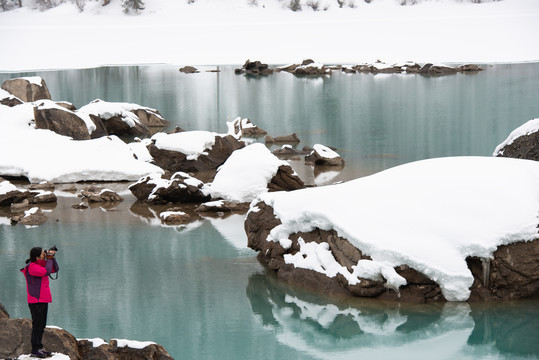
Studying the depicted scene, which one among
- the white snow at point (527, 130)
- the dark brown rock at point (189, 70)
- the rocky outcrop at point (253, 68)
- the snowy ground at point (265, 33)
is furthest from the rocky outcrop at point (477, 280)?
the snowy ground at point (265, 33)

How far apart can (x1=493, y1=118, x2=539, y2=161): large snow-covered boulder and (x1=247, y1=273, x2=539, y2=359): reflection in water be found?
4.66 metres

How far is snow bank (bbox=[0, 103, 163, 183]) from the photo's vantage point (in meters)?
18.8

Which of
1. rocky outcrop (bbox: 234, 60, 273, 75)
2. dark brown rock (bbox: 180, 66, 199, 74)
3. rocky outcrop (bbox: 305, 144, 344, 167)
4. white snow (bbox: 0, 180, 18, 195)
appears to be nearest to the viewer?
white snow (bbox: 0, 180, 18, 195)

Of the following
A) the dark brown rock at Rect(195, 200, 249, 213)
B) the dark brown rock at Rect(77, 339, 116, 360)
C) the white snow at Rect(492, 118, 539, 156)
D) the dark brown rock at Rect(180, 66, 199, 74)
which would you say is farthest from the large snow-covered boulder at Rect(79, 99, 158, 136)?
the dark brown rock at Rect(180, 66, 199, 74)

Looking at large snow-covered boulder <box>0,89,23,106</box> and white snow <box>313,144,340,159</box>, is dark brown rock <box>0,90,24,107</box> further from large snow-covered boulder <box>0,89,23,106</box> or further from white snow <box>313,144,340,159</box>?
white snow <box>313,144,340,159</box>

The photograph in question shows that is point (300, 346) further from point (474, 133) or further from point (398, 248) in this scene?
point (474, 133)

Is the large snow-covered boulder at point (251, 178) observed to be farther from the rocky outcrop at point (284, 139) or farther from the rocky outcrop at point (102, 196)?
the rocky outcrop at point (284, 139)

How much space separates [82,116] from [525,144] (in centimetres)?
1426

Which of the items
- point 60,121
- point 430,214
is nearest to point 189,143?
point 60,121

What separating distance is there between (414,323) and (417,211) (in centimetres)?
163

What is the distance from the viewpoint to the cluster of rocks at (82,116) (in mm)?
22438

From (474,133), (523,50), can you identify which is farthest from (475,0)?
(474,133)

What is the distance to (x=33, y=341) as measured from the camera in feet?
23.2

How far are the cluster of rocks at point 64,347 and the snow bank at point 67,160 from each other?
37.6 feet
